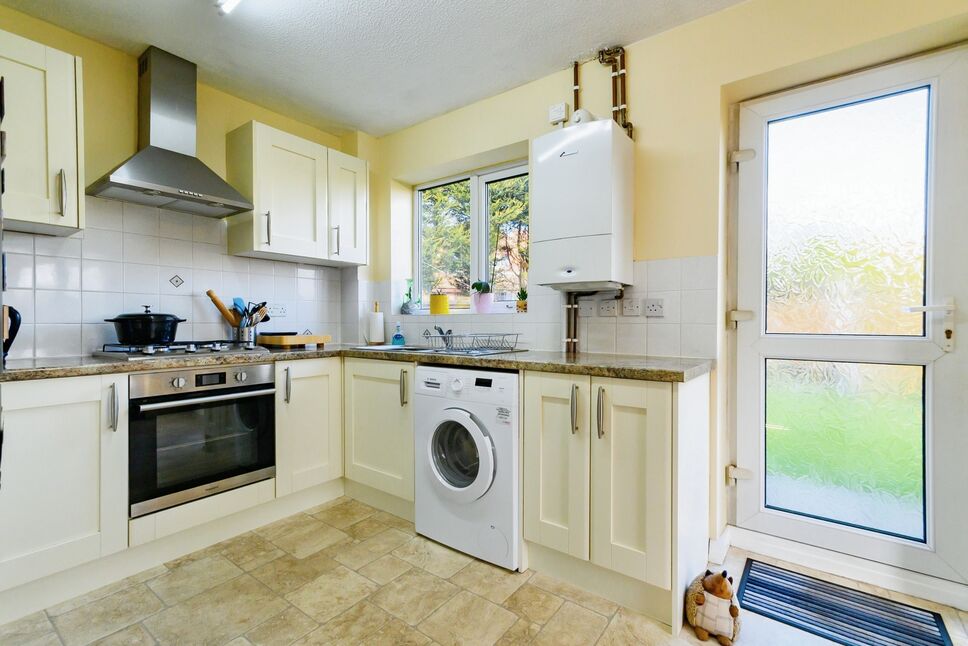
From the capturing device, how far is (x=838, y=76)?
205 cm

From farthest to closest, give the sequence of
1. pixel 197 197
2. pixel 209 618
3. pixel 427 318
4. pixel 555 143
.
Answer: pixel 427 318 → pixel 197 197 → pixel 555 143 → pixel 209 618

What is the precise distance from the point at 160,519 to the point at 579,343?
2.09 m

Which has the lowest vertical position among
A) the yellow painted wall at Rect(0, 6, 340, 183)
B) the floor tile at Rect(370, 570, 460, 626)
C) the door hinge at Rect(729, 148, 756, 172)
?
the floor tile at Rect(370, 570, 460, 626)

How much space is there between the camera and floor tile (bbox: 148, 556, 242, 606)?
6.31 ft

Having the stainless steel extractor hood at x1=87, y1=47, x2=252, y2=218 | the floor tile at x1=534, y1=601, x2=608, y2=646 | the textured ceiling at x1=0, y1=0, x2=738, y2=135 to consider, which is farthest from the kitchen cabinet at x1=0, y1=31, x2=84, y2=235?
the floor tile at x1=534, y1=601, x2=608, y2=646

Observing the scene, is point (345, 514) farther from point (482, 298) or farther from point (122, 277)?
point (122, 277)

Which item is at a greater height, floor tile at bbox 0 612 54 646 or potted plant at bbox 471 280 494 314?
potted plant at bbox 471 280 494 314

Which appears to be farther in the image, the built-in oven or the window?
the window

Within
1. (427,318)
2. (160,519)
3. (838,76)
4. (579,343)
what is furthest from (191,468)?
(838,76)

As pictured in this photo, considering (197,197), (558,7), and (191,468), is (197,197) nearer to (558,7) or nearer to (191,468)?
(191,468)

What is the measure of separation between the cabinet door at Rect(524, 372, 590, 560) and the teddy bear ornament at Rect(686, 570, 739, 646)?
0.40 meters

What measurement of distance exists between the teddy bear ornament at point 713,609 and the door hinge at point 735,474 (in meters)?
0.62

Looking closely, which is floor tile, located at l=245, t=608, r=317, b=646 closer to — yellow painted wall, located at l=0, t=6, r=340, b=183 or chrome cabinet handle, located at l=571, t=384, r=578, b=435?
chrome cabinet handle, located at l=571, t=384, r=578, b=435

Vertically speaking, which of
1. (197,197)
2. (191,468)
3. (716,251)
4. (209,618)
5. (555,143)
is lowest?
(209,618)
